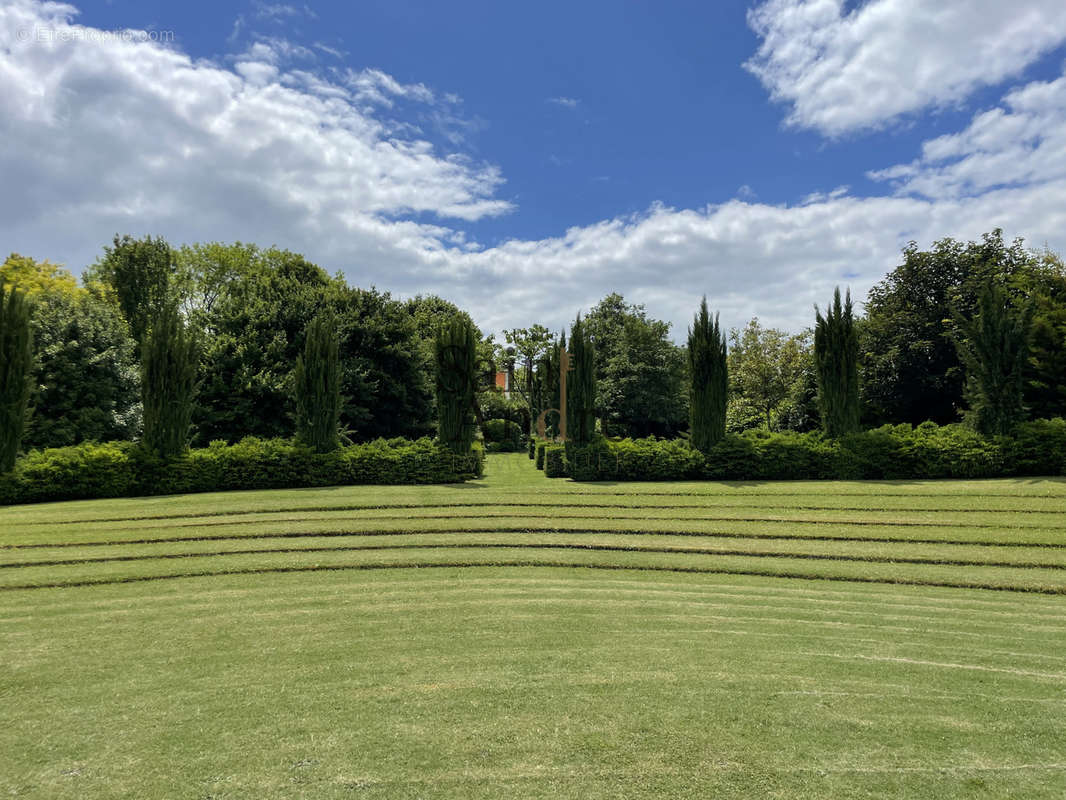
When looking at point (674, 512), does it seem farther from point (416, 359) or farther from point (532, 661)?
point (416, 359)

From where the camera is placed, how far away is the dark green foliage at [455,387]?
16.3 meters

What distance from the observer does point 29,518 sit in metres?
11.0

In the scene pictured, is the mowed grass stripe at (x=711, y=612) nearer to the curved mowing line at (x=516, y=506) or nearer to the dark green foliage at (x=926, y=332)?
the curved mowing line at (x=516, y=506)

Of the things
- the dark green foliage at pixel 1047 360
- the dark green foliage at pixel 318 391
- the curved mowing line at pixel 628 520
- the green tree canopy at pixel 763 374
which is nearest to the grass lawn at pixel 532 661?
the curved mowing line at pixel 628 520

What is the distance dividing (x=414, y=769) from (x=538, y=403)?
27240 mm

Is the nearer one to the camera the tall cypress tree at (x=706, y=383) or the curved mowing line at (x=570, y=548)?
the curved mowing line at (x=570, y=548)

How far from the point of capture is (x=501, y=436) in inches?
1420

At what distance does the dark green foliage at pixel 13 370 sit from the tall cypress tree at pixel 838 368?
22285mm

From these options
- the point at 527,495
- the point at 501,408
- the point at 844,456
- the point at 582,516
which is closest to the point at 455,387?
the point at 527,495

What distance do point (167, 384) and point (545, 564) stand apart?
1264 centimetres

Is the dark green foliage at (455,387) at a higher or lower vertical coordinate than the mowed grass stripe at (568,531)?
higher

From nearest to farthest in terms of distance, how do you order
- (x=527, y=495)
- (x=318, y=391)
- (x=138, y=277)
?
1. (x=527, y=495)
2. (x=318, y=391)
3. (x=138, y=277)

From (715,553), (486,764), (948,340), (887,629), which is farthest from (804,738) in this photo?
(948,340)

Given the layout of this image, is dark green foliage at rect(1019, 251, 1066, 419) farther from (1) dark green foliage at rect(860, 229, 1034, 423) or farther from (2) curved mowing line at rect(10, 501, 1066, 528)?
(2) curved mowing line at rect(10, 501, 1066, 528)
